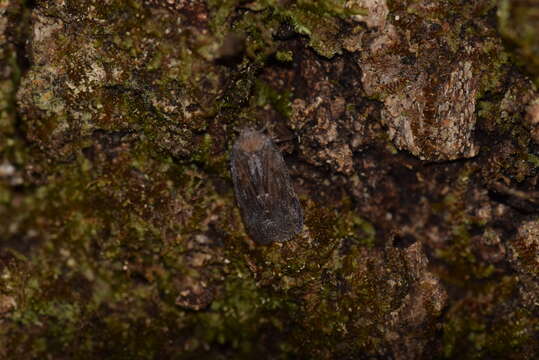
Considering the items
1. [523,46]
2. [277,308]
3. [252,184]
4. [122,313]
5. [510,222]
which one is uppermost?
[523,46]

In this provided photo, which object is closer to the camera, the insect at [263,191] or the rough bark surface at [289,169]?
the rough bark surface at [289,169]

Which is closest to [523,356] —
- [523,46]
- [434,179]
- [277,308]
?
[434,179]

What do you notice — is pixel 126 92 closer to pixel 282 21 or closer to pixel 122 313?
pixel 282 21

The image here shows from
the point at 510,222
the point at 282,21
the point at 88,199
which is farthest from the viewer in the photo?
the point at 88,199

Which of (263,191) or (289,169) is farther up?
(289,169)
